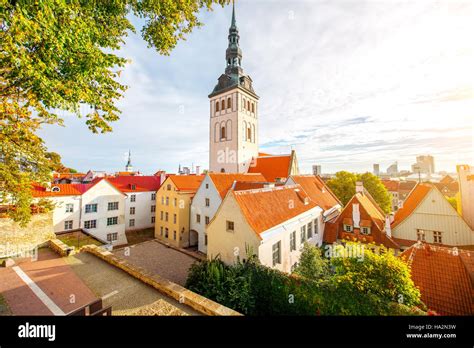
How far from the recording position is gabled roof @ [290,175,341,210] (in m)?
18.6

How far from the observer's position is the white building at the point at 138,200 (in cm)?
2669

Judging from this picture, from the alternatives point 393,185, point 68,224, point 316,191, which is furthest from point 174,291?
point 393,185

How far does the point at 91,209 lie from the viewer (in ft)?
72.8

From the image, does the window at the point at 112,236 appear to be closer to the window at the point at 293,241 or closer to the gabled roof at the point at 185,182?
the gabled roof at the point at 185,182

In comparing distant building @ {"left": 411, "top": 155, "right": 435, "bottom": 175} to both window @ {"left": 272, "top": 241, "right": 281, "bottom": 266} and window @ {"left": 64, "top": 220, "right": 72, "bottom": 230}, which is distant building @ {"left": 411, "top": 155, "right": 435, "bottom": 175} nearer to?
window @ {"left": 272, "top": 241, "right": 281, "bottom": 266}

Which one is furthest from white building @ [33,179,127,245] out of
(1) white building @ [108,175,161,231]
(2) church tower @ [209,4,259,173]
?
(2) church tower @ [209,4,259,173]

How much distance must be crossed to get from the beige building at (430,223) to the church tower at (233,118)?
2091 cm

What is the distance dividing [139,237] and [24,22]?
27.3 metres

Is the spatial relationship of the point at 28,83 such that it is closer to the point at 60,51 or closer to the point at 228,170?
the point at 60,51

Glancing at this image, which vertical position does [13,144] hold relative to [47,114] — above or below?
below

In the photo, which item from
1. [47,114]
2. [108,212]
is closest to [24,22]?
[47,114]

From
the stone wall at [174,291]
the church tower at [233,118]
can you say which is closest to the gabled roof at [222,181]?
the church tower at [233,118]

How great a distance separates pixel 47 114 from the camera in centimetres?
574

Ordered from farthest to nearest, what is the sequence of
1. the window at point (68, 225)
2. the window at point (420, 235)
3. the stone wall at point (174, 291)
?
the window at point (68, 225) → the window at point (420, 235) → the stone wall at point (174, 291)
